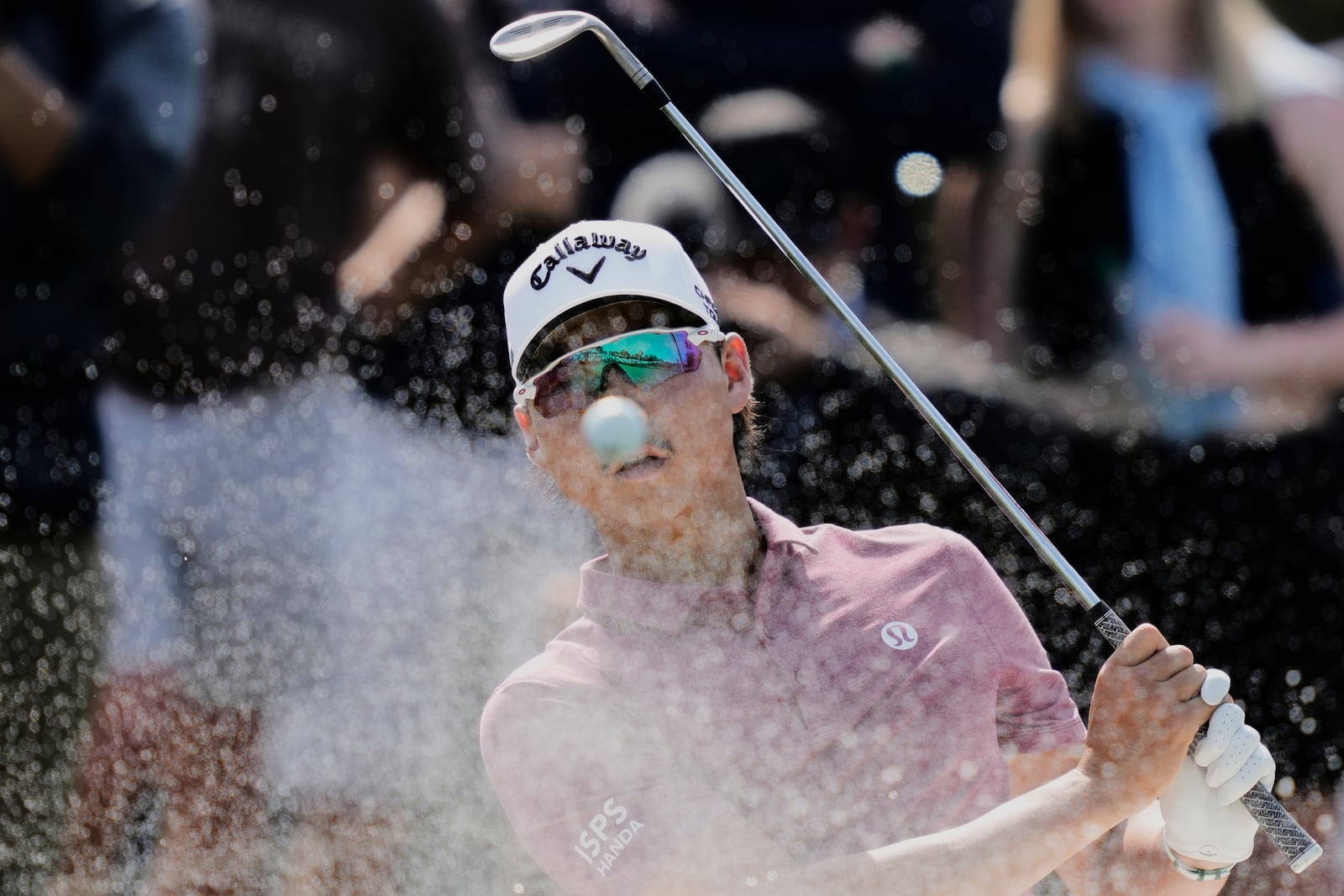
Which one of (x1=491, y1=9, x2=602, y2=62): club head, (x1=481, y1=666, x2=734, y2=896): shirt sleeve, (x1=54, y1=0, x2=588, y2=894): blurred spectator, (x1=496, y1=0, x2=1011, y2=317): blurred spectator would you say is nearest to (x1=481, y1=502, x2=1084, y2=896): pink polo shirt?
(x1=481, y1=666, x2=734, y2=896): shirt sleeve

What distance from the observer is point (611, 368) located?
159 centimetres

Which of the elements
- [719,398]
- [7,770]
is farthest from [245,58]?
[719,398]

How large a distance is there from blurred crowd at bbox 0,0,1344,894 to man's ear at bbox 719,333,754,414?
653mm

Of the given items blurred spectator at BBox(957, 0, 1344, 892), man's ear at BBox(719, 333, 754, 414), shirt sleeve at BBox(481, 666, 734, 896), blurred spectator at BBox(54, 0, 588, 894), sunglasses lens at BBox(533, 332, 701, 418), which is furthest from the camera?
blurred spectator at BBox(54, 0, 588, 894)

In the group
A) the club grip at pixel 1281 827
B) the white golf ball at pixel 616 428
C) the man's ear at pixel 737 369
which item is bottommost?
the club grip at pixel 1281 827

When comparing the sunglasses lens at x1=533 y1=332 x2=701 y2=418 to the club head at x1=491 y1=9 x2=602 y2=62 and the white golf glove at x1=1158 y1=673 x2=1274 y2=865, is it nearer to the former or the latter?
the club head at x1=491 y1=9 x2=602 y2=62

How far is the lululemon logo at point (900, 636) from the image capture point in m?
1.58

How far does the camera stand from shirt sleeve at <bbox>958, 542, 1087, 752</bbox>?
1.65 metres

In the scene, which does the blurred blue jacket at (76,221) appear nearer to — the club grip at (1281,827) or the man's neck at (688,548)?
the man's neck at (688,548)

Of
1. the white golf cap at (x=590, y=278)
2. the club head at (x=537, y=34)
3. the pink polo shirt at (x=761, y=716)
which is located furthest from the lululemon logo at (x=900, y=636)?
the club head at (x=537, y=34)

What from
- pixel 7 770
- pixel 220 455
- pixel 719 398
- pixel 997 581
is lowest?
pixel 7 770

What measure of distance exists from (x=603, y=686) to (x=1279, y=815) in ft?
2.12

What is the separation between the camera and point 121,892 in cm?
274

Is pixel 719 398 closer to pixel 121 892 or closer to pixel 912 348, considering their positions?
pixel 912 348
